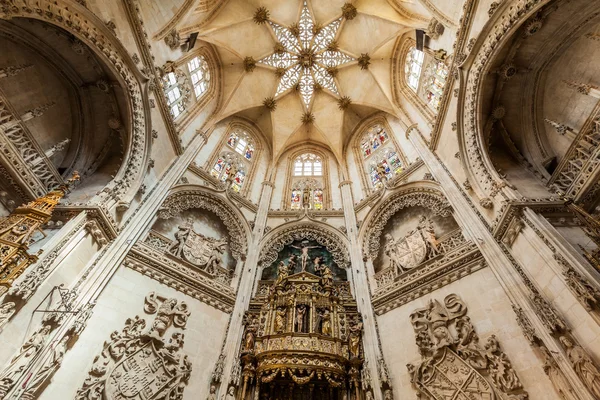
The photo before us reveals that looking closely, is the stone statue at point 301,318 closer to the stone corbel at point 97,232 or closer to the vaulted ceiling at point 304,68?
the stone corbel at point 97,232

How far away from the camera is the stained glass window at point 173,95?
480 inches

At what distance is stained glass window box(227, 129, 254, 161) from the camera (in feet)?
54.8

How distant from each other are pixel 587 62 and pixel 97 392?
47.3 feet

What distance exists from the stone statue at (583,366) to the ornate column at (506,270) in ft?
0.33

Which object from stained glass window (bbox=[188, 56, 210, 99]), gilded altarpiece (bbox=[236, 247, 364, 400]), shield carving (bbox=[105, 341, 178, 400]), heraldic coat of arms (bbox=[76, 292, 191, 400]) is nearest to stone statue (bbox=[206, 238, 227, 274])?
gilded altarpiece (bbox=[236, 247, 364, 400])

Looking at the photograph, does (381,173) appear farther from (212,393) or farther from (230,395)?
(212,393)

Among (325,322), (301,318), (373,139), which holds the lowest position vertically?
(325,322)

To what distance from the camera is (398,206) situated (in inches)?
484

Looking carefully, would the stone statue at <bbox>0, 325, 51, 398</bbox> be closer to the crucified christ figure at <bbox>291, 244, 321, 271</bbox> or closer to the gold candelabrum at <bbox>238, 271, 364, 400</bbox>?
the gold candelabrum at <bbox>238, 271, 364, 400</bbox>

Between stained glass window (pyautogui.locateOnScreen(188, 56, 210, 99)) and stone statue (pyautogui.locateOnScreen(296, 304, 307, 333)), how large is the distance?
37.8 feet

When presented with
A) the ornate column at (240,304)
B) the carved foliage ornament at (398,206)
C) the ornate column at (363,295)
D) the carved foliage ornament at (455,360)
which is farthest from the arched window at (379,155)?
the carved foliage ornament at (455,360)

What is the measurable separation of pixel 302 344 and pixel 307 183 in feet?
31.2

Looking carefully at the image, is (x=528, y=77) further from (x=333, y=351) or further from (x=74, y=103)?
(x=74, y=103)

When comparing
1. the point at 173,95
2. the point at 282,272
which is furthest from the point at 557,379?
the point at 173,95
